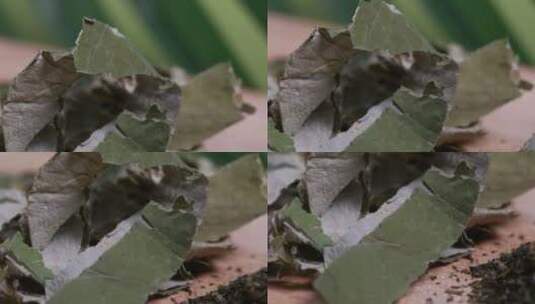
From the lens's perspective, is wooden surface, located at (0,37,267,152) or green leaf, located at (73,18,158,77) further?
wooden surface, located at (0,37,267,152)

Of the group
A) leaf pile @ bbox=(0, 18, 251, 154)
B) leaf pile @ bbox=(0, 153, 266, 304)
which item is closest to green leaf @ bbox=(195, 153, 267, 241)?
leaf pile @ bbox=(0, 153, 266, 304)

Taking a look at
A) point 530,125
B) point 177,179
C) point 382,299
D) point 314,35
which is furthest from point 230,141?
point 530,125

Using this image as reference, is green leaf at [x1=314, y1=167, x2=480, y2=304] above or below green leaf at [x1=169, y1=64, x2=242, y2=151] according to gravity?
below

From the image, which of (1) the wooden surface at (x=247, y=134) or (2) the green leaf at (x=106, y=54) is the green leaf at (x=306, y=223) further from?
(2) the green leaf at (x=106, y=54)

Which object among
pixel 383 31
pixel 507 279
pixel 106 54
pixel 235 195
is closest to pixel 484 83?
pixel 383 31

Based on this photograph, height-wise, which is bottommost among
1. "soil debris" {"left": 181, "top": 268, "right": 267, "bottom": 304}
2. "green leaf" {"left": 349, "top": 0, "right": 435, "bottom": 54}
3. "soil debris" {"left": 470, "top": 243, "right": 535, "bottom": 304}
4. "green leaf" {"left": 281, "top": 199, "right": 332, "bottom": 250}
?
"soil debris" {"left": 181, "top": 268, "right": 267, "bottom": 304}

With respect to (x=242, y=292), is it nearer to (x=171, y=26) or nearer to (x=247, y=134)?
(x=247, y=134)

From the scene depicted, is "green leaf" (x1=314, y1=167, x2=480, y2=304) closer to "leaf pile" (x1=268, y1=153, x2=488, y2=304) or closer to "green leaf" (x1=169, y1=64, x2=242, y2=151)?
"leaf pile" (x1=268, y1=153, x2=488, y2=304)
